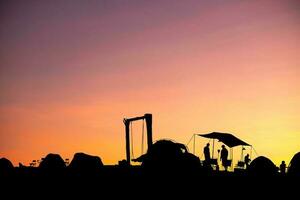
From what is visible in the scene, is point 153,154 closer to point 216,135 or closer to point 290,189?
point 290,189

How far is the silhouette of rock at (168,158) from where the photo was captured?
22906 mm

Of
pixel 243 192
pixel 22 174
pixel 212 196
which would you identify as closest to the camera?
pixel 212 196

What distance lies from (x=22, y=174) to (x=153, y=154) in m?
9.93

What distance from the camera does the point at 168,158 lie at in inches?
902

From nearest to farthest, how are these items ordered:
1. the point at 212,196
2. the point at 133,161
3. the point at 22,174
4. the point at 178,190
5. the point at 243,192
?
the point at 178,190
the point at 212,196
the point at 243,192
the point at 22,174
the point at 133,161

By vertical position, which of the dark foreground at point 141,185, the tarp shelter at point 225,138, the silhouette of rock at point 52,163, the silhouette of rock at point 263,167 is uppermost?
the tarp shelter at point 225,138

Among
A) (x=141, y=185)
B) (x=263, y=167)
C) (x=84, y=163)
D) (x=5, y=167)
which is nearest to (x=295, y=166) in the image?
(x=263, y=167)

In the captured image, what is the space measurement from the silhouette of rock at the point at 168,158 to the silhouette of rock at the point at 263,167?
17.7ft

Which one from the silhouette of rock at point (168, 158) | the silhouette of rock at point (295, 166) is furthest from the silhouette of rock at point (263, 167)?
the silhouette of rock at point (168, 158)

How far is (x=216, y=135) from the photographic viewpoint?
1790 inches

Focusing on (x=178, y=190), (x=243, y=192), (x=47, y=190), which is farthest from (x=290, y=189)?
(x=47, y=190)

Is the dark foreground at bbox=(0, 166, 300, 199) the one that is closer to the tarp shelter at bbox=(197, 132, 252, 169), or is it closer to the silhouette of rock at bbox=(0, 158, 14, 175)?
the silhouette of rock at bbox=(0, 158, 14, 175)

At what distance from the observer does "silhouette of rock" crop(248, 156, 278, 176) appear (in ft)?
88.3

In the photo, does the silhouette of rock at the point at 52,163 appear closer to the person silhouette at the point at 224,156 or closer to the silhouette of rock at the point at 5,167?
the silhouette of rock at the point at 5,167
